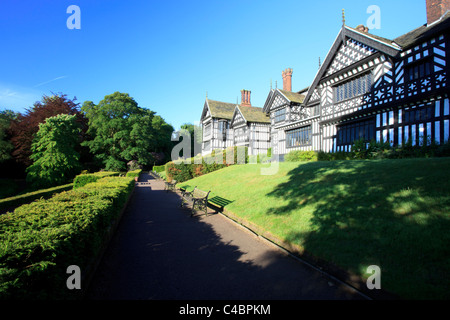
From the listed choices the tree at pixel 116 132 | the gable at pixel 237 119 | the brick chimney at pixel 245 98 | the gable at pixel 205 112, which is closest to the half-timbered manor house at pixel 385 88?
the gable at pixel 237 119

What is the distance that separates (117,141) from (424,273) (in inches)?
1716

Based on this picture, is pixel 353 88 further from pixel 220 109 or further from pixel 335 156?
pixel 220 109

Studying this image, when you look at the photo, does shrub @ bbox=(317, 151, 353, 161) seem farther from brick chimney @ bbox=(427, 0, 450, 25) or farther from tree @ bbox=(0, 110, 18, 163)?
tree @ bbox=(0, 110, 18, 163)

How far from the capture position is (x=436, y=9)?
14055 mm

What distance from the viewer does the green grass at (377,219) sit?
396 cm

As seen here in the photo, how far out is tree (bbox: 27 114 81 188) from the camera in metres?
24.7

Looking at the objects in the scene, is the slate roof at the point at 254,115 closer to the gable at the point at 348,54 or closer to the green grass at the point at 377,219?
the gable at the point at 348,54

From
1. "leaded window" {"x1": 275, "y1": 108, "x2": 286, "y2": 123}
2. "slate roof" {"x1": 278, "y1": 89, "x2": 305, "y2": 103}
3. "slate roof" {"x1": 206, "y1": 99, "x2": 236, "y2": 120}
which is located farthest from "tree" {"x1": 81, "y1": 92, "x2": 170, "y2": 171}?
"slate roof" {"x1": 278, "y1": 89, "x2": 305, "y2": 103}

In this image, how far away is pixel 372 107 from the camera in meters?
14.9

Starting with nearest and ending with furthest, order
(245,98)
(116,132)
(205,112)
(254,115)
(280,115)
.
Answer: (280,115) → (254,115) → (245,98) → (116,132) → (205,112)

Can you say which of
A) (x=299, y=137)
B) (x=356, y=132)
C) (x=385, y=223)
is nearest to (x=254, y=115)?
(x=299, y=137)

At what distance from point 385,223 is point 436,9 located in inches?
665
